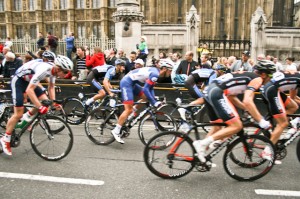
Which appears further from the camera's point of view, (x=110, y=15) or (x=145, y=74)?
(x=110, y=15)

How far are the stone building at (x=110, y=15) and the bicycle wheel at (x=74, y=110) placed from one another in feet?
58.8

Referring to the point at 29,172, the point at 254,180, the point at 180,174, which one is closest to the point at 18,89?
the point at 29,172

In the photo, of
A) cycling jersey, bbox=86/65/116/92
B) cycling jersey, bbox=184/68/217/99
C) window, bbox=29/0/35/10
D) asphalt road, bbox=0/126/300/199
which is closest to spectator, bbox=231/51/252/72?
cycling jersey, bbox=184/68/217/99

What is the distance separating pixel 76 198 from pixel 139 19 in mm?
12162

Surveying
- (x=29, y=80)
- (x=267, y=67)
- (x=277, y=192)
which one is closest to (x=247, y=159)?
(x=277, y=192)

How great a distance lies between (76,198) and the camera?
437cm

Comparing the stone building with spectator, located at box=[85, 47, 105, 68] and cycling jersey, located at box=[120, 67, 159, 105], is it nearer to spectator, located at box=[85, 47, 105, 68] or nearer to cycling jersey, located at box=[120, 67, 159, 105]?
spectator, located at box=[85, 47, 105, 68]

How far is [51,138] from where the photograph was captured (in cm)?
591

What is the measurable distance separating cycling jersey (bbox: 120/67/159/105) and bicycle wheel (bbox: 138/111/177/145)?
425 mm

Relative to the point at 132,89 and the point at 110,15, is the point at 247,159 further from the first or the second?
the point at 110,15

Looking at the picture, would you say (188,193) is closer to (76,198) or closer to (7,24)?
(76,198)

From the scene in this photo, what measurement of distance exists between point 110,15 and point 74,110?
30.8m

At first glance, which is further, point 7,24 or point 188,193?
point 7,24

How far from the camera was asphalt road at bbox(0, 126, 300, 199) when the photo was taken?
14.9 ft
